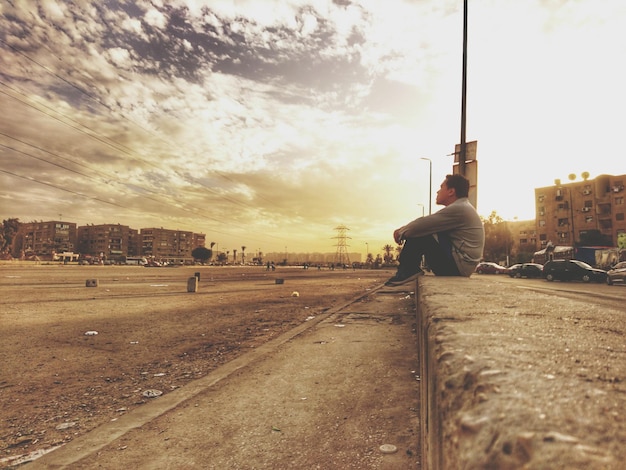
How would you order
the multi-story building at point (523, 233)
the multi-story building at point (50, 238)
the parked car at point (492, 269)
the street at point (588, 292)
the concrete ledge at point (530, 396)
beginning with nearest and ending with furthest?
the concrete ledge at point (530, 396) → the street at point (588, 292) → the parked car at point (492, 269) → the multi-story building at point (523, 233) → the multi-story building at point (50, 238)

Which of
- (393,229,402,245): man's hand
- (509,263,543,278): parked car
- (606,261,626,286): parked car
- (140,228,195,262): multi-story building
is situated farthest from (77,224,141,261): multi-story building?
(393,229,402,245): man's hand

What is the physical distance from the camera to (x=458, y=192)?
4660 millimetres

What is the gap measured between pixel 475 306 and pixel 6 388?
427 centimetres

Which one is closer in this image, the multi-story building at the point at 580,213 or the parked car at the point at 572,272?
the parked car at the point at 572,272

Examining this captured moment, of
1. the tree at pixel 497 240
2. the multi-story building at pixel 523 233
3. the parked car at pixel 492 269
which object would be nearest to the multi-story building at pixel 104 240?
the tree at pixel 497 240

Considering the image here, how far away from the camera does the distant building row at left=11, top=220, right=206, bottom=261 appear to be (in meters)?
158

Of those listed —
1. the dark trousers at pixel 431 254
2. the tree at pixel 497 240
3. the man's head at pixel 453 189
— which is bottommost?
the dark trousers at pixel 431 254

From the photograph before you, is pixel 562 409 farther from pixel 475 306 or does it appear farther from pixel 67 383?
pixel 67 383

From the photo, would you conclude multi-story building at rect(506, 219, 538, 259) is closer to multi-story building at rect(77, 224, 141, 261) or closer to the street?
the street

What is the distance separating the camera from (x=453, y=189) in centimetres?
470

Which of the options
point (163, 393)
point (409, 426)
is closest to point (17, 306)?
point (163, 393)

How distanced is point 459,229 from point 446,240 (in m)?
0.20

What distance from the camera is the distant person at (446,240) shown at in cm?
417

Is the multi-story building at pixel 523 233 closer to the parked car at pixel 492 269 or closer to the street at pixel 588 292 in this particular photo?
the parked car at pixel 492 269
